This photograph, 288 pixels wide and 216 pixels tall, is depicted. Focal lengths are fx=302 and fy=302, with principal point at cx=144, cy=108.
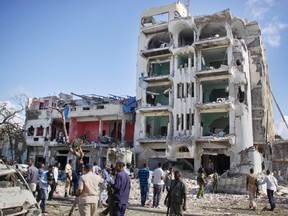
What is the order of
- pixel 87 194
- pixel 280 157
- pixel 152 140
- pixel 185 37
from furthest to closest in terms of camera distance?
1. pixel 185 37
2. pixel 152 140
3. pixel 280 157
4. pixel 87 194

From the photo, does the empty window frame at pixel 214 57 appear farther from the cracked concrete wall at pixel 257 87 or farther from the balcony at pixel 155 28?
the balcony at pixel 155 28

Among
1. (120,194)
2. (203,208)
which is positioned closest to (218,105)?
(203,208)

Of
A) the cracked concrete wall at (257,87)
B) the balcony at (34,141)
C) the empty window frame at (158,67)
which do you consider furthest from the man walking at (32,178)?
the balcony at (34,141)

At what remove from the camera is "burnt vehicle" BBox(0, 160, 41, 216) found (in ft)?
21.6

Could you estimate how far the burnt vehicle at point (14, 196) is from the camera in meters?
6.58

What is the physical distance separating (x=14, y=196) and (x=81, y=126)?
31.3 m

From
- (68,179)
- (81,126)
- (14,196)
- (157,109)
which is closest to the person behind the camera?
(14,196)

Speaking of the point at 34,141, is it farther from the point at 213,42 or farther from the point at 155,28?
the point at 213,42

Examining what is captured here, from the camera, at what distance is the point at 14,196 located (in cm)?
692

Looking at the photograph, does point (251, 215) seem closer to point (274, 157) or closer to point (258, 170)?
point (258, 170)

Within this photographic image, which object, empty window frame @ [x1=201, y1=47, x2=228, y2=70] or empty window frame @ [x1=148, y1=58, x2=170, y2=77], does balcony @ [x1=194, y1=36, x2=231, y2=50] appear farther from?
empty window frame @ [x1=148, y1=58, x2=170, y2=77]

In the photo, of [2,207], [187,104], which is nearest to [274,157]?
[187,104]

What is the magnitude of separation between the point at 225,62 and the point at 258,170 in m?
14.1

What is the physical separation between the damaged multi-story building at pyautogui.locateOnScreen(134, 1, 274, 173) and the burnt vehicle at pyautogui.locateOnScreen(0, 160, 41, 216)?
Answer: 2164 cm
